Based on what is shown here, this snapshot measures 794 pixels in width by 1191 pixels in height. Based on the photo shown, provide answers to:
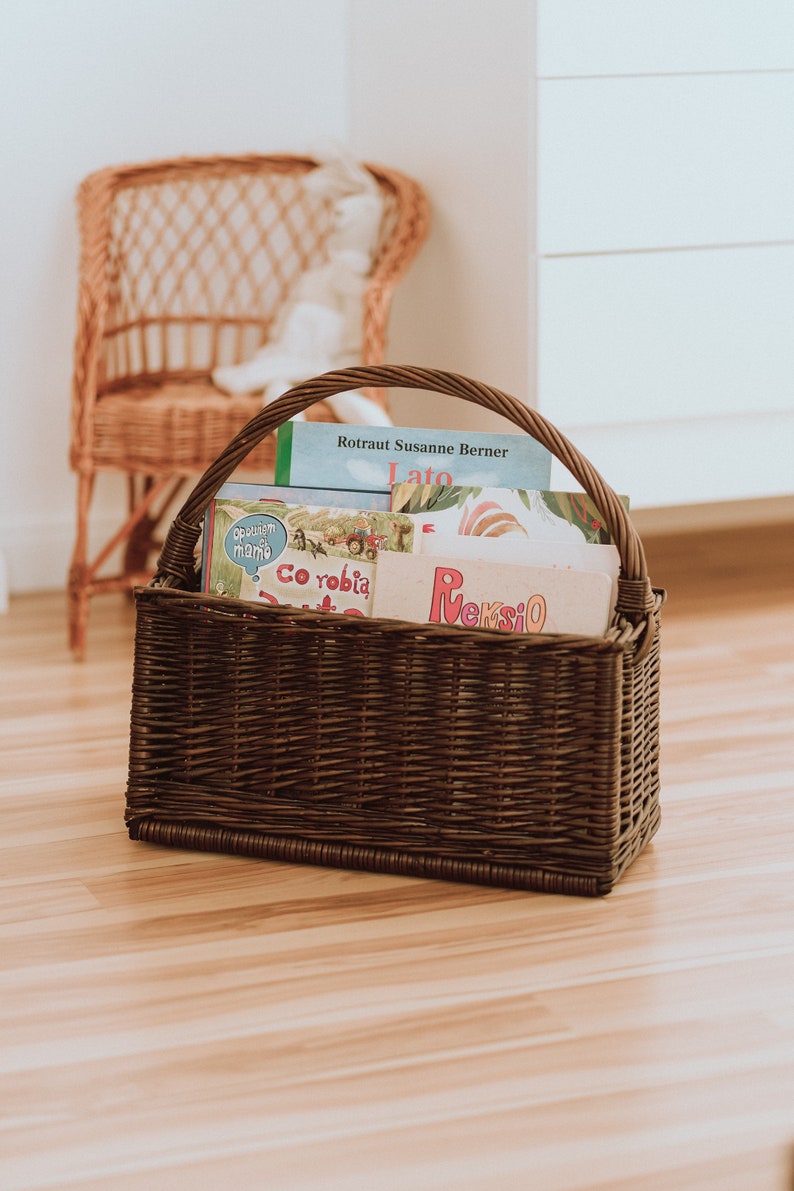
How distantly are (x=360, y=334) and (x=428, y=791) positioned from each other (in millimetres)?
1111

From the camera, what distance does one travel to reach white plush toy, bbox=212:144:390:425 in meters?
2.17

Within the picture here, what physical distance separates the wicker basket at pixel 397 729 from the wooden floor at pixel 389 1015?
0.12 ft

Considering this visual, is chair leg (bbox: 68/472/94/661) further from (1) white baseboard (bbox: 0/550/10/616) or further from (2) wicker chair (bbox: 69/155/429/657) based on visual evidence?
(1) white baseboard (bbox: 0/550/10/616)

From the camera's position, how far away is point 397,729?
121cm

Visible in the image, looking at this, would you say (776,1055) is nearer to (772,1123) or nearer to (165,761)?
(772,1123)

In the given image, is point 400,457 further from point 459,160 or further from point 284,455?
point 459,160

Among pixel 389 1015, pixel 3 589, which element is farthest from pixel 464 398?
pixel 3 589

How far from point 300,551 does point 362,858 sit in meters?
0.27

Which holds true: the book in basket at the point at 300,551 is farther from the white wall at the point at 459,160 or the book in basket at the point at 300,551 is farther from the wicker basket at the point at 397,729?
the white wall at the point at 459,160

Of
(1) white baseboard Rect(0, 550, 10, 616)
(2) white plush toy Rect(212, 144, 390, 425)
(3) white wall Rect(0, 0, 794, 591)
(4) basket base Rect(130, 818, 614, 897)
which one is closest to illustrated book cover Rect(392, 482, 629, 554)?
(4) basket base Rect(130, 818, 614, 897)

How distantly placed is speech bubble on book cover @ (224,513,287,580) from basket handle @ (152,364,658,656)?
40mm

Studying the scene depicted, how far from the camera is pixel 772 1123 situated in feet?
2.94

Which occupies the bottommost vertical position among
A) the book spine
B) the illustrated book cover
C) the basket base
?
the basket base

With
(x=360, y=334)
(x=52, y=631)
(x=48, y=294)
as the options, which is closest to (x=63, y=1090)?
(x=52, y=631)
